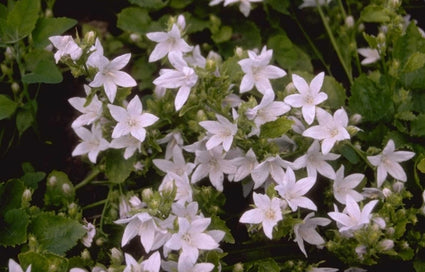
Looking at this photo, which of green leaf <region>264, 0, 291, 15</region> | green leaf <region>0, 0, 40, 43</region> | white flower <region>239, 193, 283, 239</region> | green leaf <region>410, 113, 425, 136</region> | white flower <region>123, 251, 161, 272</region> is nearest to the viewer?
white flower <region>123, 251, 161, 272</region>

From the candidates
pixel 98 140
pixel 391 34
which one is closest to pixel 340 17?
pixel 391 34

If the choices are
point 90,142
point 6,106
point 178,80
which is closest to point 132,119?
point 178,80

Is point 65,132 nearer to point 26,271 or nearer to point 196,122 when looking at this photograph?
point 196,122

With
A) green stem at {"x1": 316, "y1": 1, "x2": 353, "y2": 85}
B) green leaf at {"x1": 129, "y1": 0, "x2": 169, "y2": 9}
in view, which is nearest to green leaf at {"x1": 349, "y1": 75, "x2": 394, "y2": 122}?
green stem at {"x1": 316, "y1": 1, "x2": 353, "y2": 85}

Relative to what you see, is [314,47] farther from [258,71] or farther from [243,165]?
[243,165]

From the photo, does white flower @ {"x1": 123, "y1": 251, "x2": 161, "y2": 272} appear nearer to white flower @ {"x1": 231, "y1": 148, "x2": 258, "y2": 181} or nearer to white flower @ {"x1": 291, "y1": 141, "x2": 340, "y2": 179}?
white flower @ {"x1": 231, "y1": 148, "x2": 258, "y2": 181}
